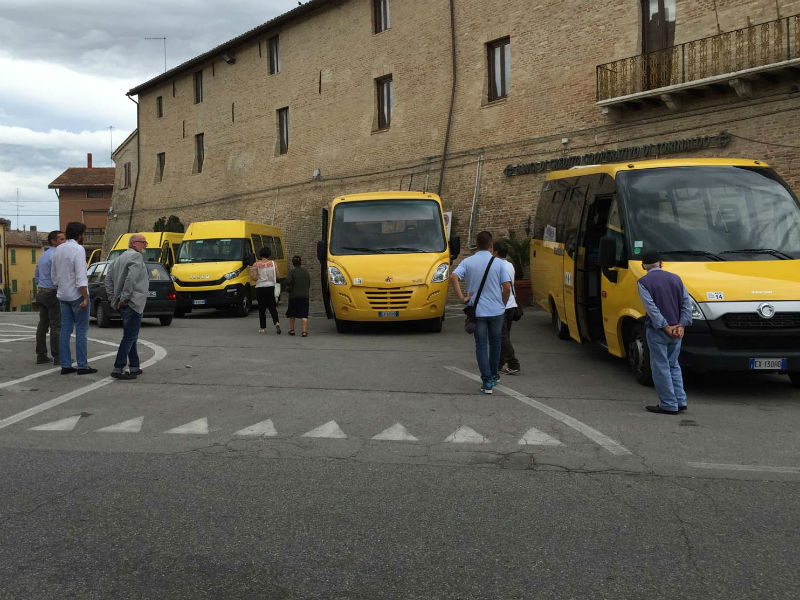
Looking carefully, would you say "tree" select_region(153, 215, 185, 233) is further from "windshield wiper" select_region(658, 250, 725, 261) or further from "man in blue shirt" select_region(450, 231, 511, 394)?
"windshield wiper" select_region(658, 250, 725, 261)

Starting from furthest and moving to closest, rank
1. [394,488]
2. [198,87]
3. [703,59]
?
1. [198,87]
2. [703,59]
3. [394,488]

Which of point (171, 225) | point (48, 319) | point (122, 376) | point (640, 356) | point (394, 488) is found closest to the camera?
point (394, 488)

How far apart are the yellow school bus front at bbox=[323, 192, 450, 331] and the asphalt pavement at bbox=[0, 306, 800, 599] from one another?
4943mm

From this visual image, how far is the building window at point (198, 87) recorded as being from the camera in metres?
39.0

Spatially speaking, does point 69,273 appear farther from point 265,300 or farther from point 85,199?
point 85,199

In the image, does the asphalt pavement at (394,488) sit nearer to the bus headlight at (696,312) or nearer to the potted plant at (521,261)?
the bus headlight at (696,312)

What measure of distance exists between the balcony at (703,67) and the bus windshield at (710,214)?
7402mm

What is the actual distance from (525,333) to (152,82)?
33.6 m

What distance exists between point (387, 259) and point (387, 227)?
96cm

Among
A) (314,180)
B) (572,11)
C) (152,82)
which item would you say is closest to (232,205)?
(314,180)

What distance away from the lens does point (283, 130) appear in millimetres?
33719

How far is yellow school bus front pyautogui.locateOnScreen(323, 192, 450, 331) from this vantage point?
14.5m

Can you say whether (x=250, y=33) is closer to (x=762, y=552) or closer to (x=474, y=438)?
(x=474, y=438)

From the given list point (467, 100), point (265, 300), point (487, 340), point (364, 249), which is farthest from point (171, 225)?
point (487, 340)
